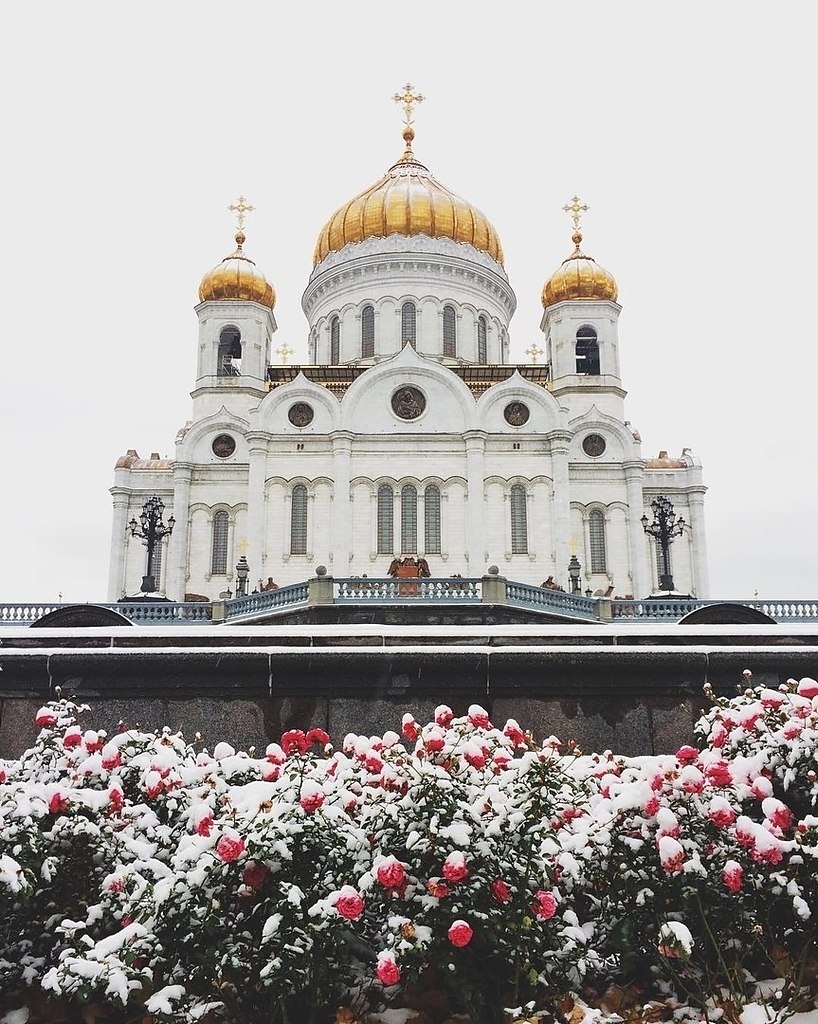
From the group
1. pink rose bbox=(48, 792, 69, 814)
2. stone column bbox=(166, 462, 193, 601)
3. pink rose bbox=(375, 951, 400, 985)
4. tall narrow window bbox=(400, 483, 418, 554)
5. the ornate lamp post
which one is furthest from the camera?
stone column bbox=(166, 462, 193, 601)

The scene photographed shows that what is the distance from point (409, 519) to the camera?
109 feet

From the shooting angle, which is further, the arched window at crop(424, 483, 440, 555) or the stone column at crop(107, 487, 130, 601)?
the stone column at crop(107, 487, 130, 601)

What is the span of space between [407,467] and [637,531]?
8699 millimetres

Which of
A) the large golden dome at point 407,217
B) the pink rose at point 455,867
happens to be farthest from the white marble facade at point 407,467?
the pink rose at point 455,867

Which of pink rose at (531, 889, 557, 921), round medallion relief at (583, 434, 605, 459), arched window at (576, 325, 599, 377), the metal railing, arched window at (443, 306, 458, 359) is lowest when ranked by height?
pink rose at (531, 889, 557, 921)

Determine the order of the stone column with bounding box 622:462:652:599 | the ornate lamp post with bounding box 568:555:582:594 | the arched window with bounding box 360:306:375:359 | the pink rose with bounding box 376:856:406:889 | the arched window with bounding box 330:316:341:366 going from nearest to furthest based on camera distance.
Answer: the pink rose with bounding box 376:856:406:889, the ornate lamp post with bounding box 568:555:582:594, the stone column with bounding box 622:462:652:599, the arched window with bounding box 360:306:375:359, the arched window with bounding box 330:316:341:366

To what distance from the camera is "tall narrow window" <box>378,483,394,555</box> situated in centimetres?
3275

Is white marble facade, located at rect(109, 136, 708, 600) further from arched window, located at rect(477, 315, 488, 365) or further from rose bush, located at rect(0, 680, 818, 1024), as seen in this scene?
rose bush, located at rect(0, 680, 818, 1024)

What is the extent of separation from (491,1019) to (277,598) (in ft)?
64.6

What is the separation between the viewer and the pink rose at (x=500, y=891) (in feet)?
13.8

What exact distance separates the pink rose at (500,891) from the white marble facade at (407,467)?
2767 centimetres

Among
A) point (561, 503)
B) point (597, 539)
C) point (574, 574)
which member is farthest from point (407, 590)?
point (597, 539)

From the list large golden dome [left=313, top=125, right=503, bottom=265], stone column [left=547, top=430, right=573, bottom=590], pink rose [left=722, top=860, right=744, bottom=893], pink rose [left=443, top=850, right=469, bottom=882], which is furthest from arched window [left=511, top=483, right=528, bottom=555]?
pink rose [left=443, top=850, right=469, bottom=882]

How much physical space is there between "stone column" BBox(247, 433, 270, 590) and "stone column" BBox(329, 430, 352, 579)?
8.04 ft
